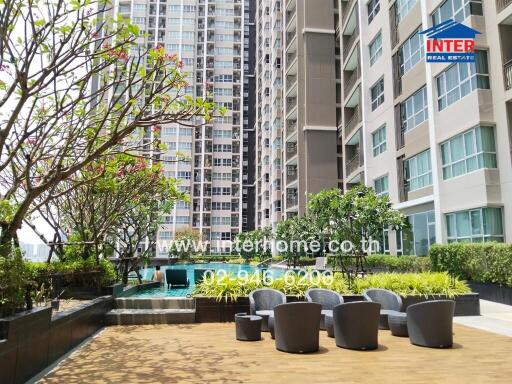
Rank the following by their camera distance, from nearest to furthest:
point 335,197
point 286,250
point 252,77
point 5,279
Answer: point 5,279 < point 335,197 < point 286,250 < point 252,77

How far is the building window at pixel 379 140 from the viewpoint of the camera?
91.4ft

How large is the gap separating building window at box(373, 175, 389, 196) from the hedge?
8302 millimetres

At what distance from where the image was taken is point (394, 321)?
8.98 meters

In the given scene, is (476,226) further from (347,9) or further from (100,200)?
(347,9)

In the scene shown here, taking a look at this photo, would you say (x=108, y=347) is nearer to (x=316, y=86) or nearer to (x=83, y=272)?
(x=83, y=272)

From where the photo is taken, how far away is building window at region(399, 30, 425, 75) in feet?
75.6

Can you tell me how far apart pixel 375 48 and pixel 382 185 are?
31.3ft

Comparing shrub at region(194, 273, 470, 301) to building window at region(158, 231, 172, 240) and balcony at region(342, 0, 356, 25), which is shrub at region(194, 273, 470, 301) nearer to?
balcony at region(342, 0, 356, 25)

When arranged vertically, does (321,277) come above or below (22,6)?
below

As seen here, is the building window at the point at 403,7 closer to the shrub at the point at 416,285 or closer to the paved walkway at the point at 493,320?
the paved walkway at the point at 493,320

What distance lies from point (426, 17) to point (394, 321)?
59.3ft

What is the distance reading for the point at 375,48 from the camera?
29609mm

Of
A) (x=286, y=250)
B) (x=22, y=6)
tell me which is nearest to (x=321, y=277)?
(x=22, y=6)

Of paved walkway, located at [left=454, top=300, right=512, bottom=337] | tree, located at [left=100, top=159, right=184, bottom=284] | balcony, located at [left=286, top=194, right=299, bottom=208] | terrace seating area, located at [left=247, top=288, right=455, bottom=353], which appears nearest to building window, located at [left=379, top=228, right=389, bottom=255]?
paved walkway, located at [left=454, top=300, right=512, bottom=337]
